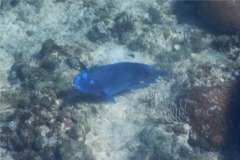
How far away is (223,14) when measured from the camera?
740 cm

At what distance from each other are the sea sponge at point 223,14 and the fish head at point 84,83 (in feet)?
12.6

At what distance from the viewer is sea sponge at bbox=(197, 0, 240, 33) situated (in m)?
7.31

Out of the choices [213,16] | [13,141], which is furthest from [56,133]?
[213,16]

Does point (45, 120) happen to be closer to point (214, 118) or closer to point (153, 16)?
point (214, 118)

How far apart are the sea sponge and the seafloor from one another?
0.84ft

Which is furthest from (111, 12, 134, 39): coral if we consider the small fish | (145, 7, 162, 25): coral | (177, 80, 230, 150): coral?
(177, 80, 230, 150): coral

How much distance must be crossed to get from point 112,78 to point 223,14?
3500 mm

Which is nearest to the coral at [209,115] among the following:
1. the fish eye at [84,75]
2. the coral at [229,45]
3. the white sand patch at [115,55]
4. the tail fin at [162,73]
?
the tail fin at [162,73]

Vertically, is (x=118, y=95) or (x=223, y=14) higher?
(x=223, y=14)

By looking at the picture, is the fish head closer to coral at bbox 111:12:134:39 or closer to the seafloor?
the seafloor

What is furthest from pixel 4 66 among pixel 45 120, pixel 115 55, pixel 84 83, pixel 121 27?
pixel 121 27

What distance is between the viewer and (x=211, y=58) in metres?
7.12

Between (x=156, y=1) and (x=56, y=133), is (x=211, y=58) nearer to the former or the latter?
(x=156, y=1)

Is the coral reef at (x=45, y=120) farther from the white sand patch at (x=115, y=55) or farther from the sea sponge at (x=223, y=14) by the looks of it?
the sea sponge at (x=223, y=14)
